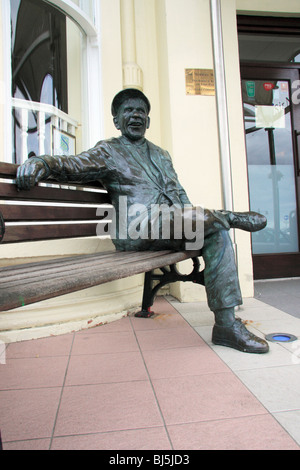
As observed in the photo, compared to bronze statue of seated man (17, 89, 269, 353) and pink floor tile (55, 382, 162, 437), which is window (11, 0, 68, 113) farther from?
pink floor tile (55, 382, 162, 437)

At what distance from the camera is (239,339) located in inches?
78.5

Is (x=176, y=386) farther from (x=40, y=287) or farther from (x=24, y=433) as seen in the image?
(x=40, y=287)

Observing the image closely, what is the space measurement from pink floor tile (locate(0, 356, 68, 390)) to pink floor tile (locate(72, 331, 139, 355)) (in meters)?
0.17

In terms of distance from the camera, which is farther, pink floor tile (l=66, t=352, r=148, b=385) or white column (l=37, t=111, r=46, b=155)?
white column (l=37, t=111, r=46, b=155)

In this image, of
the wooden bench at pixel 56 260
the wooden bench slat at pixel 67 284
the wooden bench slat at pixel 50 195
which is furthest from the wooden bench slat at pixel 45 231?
the wooden bench slat at pixel 67 284

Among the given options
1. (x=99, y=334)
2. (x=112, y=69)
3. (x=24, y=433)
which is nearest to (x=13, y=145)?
(x=112, y=69)

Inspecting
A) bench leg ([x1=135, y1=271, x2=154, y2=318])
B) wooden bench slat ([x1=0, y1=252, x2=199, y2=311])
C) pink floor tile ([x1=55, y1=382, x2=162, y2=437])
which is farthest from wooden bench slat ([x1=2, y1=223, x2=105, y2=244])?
pink floor tile ([x1=55, y1=382, x2=162, y2=437])

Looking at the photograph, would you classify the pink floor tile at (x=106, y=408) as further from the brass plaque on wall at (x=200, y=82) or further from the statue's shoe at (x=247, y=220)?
the brass plaque on wall at (x=200, y=82)

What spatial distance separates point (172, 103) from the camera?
329 cm

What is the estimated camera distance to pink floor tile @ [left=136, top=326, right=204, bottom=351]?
214 cm

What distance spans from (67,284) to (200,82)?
282cm

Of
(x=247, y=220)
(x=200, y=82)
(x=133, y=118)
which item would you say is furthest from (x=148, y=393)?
(x=200, y=82)

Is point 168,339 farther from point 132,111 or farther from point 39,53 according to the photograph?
point 39,53

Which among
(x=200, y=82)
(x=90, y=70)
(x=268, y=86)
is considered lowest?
(x=200, y=82)
